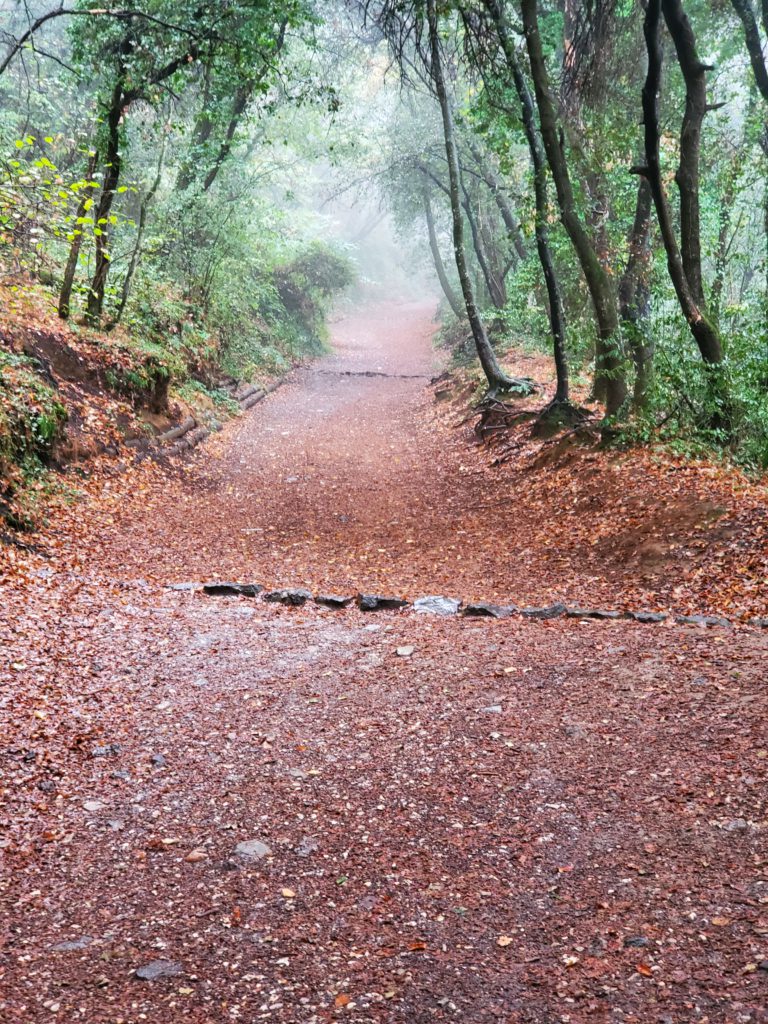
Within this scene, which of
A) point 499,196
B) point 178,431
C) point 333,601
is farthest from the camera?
point 499,196

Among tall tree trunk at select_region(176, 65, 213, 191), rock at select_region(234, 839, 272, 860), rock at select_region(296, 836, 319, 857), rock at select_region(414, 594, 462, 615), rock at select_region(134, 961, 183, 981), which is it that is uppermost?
tall tree trunk at select_region(176, 65, 213, 191)

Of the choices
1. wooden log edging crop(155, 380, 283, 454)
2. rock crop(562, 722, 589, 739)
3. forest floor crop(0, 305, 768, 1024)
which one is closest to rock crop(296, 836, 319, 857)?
forest floor crop(0, 305, 768, 1024)

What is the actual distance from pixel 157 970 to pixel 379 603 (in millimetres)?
4081

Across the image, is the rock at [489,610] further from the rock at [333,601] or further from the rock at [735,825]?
the rock at [735,825]

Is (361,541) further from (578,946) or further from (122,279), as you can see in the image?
(122,279)

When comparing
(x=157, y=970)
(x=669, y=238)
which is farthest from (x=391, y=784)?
(x=669, y=238)

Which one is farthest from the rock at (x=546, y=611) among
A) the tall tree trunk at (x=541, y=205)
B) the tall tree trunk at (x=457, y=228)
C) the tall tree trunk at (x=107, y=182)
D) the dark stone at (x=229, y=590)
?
the tall tree trunk at (x=457, y=228)

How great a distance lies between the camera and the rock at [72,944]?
8.73ft

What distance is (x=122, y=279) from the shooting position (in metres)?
12.9

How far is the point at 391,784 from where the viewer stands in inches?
145

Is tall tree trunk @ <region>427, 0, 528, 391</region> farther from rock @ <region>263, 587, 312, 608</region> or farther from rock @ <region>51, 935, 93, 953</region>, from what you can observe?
rock @ <region>51, 935, 93, 953</region>

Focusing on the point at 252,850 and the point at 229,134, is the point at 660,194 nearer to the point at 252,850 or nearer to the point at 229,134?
the point at 252,850

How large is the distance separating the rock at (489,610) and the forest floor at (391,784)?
274 mm

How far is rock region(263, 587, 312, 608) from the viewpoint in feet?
21.6
